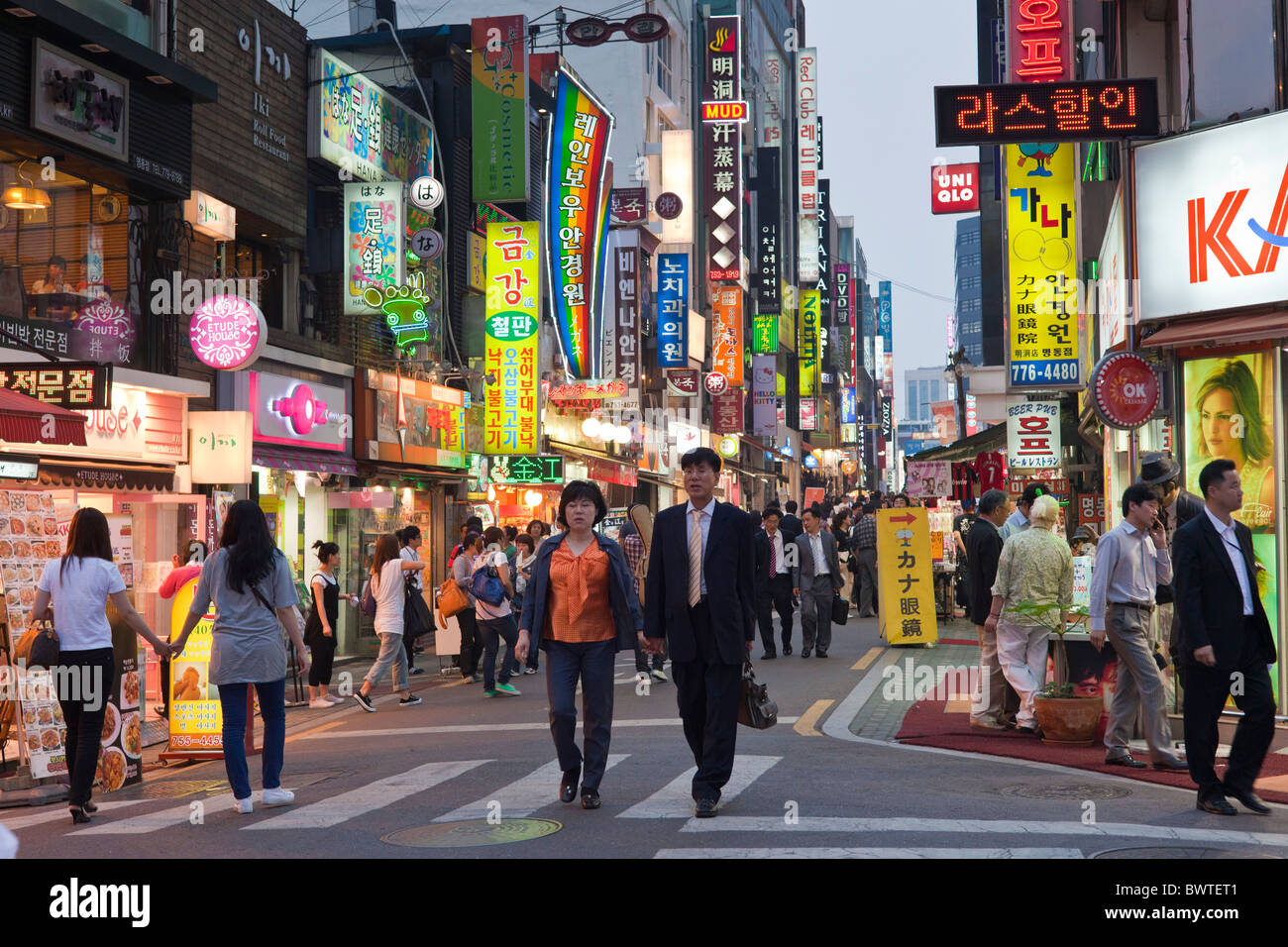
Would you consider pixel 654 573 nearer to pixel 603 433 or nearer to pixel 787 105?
pixel 603 433

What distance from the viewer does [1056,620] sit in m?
11.2

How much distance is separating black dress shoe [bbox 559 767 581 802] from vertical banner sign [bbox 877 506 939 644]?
12.1 metres

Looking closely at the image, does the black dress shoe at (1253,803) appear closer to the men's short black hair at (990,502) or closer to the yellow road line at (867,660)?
the men's short black hair at (990,502)

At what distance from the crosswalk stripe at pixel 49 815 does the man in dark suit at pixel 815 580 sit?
10.9 meters

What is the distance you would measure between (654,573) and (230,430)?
11.2 meters

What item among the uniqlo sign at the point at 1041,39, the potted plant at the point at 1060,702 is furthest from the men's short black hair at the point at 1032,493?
the uniqlo sign at the point at 1041,39

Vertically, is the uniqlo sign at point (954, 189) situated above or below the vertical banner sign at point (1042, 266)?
above

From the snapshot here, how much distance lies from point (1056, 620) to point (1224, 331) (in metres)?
2.98

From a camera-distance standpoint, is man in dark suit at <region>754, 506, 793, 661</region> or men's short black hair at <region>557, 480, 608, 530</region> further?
man in dark suit at <region>754, 506, 793, 661</region>

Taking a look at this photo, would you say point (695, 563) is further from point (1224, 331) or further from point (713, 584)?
point (1224, 331)

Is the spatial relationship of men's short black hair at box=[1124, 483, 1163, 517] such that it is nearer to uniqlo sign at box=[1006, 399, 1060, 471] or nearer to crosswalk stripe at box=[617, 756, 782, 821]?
crosswalk stripe at box=[617, 756, 782, 821]

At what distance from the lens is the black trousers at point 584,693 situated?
8.41 m

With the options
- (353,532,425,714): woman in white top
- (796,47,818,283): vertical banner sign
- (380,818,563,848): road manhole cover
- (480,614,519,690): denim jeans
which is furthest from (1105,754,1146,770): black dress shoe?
(796,47,818,283): vertical banner sign

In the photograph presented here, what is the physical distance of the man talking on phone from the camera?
31.1ft
